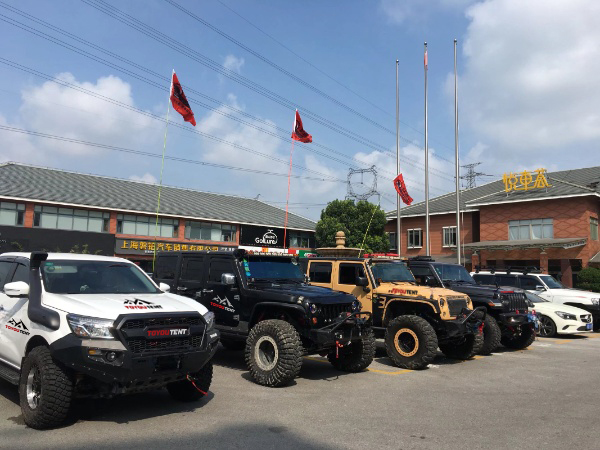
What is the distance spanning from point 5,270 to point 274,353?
3951 mm

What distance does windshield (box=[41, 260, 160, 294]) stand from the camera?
5902 mm

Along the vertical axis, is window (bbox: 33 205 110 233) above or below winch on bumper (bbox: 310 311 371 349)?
above

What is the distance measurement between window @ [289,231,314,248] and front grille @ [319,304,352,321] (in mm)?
38566

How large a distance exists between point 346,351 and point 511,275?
33.9ft

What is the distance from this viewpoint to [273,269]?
352 inches

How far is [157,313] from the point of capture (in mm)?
5359

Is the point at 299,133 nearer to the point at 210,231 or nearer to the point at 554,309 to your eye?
the point at 554,309

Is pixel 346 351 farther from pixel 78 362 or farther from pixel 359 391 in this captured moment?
pixel 78 362

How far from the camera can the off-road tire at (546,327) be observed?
14961mm

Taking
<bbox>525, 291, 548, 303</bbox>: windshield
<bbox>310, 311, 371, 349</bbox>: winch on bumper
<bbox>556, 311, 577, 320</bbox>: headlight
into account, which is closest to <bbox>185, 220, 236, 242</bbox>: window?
<bbox>525, 291, 548, 303</bbox>: windshield

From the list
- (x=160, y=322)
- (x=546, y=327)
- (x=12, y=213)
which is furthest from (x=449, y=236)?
(x=160, y=322)

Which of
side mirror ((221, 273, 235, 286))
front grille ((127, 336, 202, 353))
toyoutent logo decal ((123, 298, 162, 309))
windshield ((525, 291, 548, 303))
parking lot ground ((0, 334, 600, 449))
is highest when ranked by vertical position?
side mirror ((221, 273, 235, 286))

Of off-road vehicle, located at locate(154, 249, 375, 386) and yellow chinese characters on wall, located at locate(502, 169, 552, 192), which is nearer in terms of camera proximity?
off-road vehicle, located at locate(154, 249, 375, 386)

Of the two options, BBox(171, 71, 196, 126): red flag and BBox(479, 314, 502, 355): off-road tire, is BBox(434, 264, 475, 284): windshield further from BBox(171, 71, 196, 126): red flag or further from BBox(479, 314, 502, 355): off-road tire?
BBox(171, 71, 196, 126): red flag
